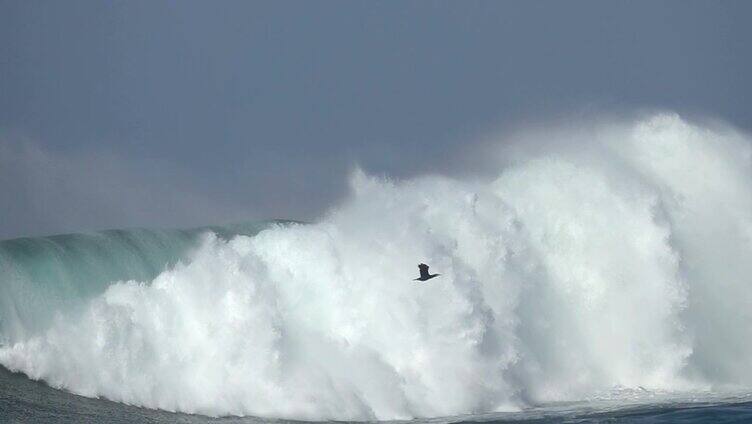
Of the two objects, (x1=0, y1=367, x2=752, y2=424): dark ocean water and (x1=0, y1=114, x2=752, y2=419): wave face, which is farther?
(x1=0, y1=114, x2=752, y2=419): wave face

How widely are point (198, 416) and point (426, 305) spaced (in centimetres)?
605

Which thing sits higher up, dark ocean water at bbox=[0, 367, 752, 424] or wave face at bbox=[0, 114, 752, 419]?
wave face at bbox=[0, 114, 752, 419]

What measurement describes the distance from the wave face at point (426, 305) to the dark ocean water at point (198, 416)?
54cm

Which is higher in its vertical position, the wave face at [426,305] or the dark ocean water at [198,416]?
the wave face at [426,305]

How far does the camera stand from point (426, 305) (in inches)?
965

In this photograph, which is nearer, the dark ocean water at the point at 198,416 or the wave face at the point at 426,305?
the dark ocean water at the point at 198,416

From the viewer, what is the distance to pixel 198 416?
20562 mm

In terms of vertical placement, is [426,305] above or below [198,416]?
above

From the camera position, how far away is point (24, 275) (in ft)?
74.8

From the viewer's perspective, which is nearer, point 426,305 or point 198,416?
point 198,416

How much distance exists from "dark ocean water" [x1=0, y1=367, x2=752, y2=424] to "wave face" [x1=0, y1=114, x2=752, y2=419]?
54cm

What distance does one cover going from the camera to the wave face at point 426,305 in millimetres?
21656

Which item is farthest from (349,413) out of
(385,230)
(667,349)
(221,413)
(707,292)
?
(707,292)

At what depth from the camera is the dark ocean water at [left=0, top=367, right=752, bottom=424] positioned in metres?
19.0
